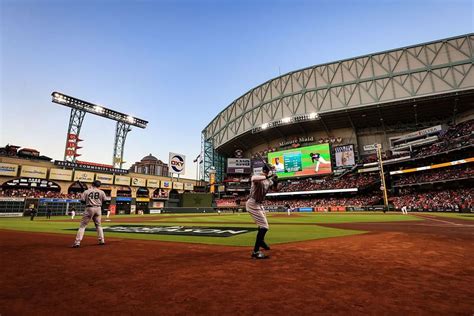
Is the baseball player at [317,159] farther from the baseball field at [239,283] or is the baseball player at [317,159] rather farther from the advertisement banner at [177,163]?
the baseball field at [239,283]

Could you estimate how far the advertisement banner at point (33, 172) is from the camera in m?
40.2

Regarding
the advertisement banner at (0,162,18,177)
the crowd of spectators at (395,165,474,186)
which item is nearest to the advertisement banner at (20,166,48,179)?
the advertisement banner at (0,162,18,177)

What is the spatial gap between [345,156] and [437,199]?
18800 millimetres

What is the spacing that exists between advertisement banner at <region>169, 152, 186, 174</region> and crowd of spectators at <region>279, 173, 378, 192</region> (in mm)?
24681

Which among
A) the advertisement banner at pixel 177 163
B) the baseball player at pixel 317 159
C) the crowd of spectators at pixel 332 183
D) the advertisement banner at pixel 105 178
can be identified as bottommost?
the crowd of spectators at pixel 332 183

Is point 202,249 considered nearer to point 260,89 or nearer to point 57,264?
point 57,264

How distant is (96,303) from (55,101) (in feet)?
181

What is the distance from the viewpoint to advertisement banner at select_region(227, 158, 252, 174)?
2638 inches

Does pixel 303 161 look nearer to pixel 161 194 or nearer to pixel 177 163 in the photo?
pixel 177 163

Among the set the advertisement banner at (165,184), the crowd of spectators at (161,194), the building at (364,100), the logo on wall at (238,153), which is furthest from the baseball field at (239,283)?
the logo on wall at (238,153)

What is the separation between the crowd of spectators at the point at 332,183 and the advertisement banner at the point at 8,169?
51159mm

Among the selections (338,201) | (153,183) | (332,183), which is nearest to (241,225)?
(338,201)

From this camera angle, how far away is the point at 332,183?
50.7m

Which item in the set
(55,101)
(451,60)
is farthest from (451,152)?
(55,101)
